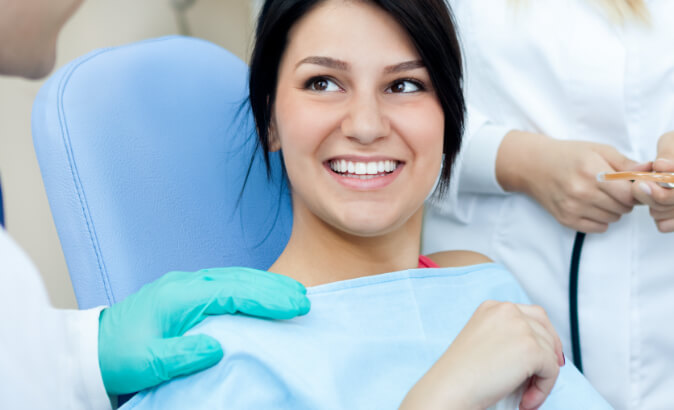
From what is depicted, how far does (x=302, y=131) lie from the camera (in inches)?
39.1

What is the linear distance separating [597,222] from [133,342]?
2.74 feet

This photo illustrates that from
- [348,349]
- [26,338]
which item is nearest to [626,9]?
[348,349]

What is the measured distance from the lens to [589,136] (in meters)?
1.25

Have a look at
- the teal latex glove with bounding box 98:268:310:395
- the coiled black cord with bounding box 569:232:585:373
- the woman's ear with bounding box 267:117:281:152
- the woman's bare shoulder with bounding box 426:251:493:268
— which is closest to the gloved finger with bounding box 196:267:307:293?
the teal latex glove with bounding box 98:268:310:395

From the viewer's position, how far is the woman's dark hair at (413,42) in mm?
1007

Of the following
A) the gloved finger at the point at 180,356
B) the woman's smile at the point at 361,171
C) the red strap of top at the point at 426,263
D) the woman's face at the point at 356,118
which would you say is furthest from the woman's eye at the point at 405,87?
the gloved finger at the point at 180,356

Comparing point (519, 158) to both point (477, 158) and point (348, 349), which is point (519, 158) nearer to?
point (477, 158)

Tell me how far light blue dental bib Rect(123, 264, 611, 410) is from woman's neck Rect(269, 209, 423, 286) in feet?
0.28

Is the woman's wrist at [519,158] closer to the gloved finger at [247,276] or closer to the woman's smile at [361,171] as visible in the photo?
the woman's smile at [361,171]

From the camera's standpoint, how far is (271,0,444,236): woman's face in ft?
3.23

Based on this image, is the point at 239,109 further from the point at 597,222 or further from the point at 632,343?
the point at 632,343

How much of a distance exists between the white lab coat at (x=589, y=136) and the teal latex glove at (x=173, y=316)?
0.57 metres

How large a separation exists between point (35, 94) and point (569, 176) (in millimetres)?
1185

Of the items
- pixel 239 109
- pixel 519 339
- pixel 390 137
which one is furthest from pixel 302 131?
pixel 519 339
